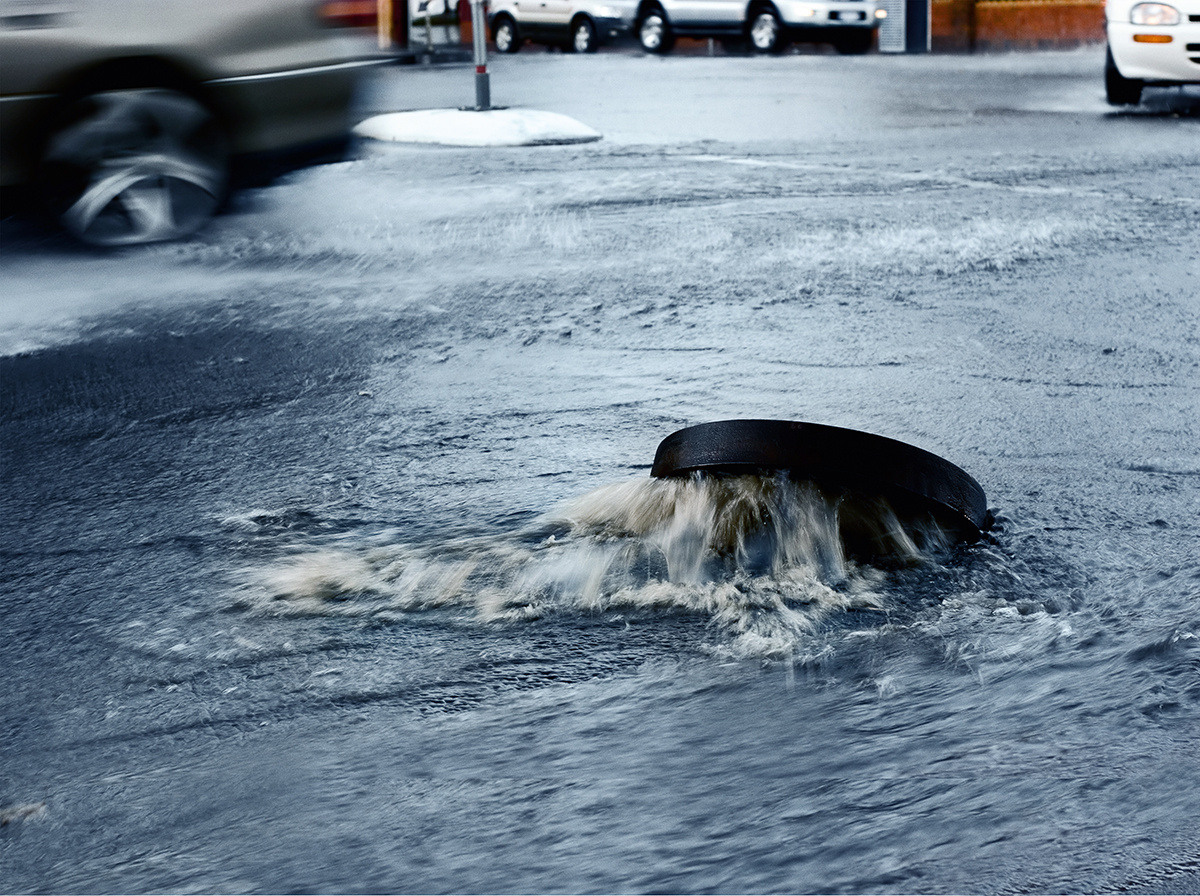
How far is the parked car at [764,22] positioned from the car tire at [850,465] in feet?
75.8

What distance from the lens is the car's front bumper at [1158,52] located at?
42.1 ft

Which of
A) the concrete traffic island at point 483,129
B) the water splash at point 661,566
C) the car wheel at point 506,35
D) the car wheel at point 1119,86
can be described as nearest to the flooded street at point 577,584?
the water splash at point 661,566

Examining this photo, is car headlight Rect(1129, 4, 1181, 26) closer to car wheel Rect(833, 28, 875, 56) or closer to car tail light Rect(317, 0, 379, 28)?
car tail light Rect(317, 0, 379, 28)

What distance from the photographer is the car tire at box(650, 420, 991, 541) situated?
3.11m

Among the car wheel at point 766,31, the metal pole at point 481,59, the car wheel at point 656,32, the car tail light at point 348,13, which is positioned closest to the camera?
the car tail light at point 348,13

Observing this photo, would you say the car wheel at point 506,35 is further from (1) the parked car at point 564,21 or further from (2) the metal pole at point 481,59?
(2) the metal pole at point 481,59

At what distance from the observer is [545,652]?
2.67 m

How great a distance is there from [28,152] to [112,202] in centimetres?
43

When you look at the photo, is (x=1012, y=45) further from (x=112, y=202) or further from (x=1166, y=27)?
(x=112, y=202)

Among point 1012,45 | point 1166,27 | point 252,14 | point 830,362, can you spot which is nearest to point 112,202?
point 252,14

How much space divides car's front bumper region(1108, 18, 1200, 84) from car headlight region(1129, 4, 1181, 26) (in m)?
0.04

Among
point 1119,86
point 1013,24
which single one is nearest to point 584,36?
point 1013,24

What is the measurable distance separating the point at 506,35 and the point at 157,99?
2365 cm

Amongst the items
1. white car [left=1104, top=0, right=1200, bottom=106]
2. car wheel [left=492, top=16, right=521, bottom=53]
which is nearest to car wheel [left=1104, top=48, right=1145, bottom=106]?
white car [left=1104, top=0, right=1200, bottom=106]
